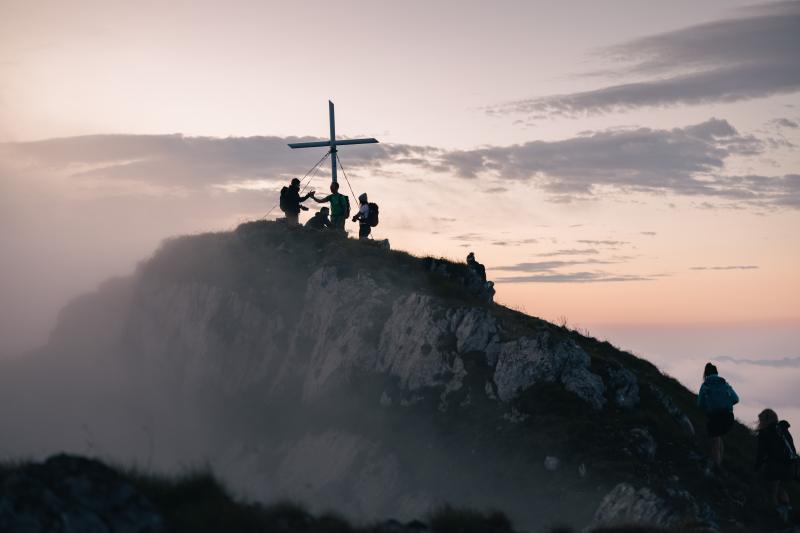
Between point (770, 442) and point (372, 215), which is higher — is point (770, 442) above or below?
below

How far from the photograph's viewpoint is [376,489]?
110 feet

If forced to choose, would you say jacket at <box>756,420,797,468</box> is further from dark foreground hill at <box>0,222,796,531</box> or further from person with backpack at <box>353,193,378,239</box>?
person with backpack at <box>353,193,378,239</box>

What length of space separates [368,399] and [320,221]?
41.0 ft

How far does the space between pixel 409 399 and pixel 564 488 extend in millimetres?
9426

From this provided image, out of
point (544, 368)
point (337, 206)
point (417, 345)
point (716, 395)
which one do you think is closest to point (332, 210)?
point (337, 206)

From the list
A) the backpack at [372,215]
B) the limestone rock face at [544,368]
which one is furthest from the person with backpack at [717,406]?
the backpack at [372,215]

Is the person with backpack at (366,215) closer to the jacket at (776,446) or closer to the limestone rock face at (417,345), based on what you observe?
the limestone rock face at (417,345)

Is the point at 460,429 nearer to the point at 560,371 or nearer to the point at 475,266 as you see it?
the point at 560,371

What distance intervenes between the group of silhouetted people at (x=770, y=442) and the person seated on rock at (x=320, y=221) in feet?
75.5

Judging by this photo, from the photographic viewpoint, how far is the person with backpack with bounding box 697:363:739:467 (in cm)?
3009

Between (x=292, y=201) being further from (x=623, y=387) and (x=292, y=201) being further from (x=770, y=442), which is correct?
(x=770, y=442)

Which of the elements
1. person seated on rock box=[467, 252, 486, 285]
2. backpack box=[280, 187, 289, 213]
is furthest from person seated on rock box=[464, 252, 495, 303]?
backpack box=[280, 187, 289, 213]

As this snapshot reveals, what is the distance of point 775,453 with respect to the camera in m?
28.6

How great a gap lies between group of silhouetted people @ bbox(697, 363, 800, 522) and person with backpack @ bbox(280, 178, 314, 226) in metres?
24.5
